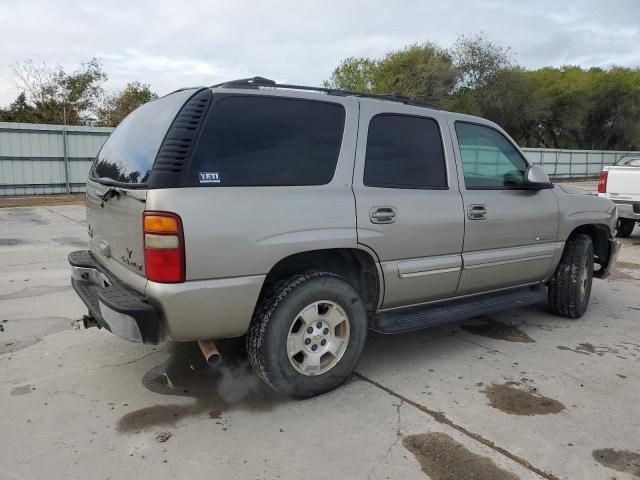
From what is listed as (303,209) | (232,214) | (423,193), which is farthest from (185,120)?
(423,193)

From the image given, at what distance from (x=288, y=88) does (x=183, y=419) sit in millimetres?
2142

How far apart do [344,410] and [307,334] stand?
52 centimetres

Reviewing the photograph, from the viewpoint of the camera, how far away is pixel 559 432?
3043 millimetres

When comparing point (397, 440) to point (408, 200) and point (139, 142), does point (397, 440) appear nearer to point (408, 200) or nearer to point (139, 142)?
point (408, 200)

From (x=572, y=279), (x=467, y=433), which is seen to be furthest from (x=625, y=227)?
(x=467, y=433)

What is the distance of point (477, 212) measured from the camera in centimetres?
401

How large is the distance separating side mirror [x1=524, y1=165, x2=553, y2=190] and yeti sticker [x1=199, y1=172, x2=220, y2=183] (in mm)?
2626

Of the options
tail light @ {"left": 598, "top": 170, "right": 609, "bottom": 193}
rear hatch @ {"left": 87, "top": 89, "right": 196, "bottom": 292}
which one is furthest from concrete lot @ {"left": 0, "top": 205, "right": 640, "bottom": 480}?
tail light @ {"left": 598, "top": 170, "right": 609, "bottom": 193}

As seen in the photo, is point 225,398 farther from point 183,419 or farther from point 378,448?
point 378,448

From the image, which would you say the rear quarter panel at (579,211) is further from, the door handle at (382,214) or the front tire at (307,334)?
the front tire at (307,334)

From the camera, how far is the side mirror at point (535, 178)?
4.26 metres

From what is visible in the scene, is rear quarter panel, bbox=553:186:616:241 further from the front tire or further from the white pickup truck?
the white pickup truck

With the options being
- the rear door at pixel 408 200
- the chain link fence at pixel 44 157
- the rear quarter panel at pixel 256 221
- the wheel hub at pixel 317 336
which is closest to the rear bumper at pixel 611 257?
the rear door at pixel 408 200

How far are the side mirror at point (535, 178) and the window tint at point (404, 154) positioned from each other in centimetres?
84
